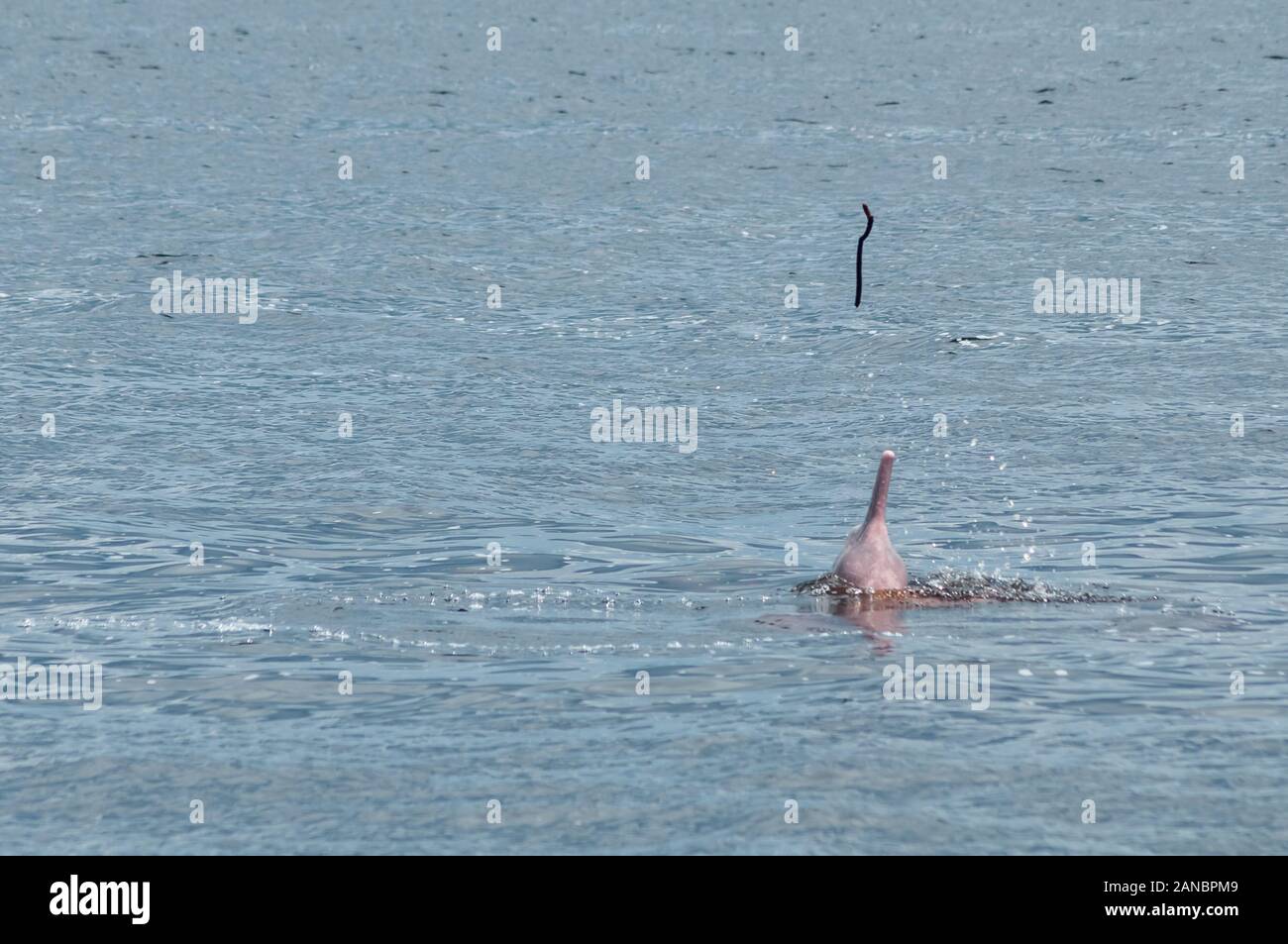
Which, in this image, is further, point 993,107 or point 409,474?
point 993,107

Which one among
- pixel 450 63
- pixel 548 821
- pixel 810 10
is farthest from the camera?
pixel 810 10

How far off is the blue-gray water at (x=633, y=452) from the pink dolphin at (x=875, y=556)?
14.6 inches

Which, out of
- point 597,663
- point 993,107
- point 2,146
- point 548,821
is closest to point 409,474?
point 597,663

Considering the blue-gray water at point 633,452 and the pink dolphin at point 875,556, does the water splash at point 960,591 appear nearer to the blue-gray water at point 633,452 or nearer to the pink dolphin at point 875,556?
the pink dolphin at point 875,556

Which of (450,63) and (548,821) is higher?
(450,63)

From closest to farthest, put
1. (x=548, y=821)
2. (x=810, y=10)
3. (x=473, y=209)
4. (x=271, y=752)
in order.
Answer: (x=548, y=821)
(x=271, y=752)
(x=473, y=209)
(x=810, y=10)

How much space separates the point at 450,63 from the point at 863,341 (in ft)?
59.8

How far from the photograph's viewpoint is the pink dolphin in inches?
435

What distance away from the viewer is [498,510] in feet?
44.1

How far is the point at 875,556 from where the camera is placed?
436 inches

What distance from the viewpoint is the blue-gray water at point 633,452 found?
322 inches

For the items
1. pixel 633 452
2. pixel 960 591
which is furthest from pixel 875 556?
pixel 633 452
